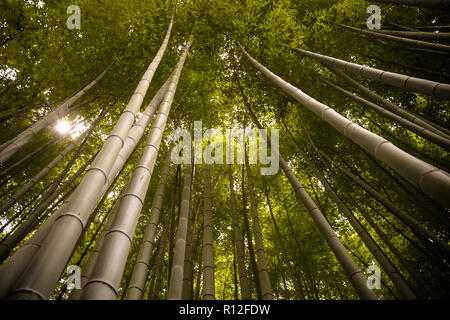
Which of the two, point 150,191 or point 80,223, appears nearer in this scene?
point 80,223

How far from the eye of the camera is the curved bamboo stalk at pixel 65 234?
2.64 feet

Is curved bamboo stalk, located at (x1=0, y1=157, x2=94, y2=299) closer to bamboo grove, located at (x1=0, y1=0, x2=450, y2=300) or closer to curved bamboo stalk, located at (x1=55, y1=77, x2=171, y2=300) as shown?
curved bamboo stalk, located at (x1=55, y1=77, x2=171, y2=300)

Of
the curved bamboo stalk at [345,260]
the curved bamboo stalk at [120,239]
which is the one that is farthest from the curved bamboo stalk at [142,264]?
the curved bamboo stalk at [345,260]

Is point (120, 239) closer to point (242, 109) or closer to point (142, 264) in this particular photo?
point (142, 264)

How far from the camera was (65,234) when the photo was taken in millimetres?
965

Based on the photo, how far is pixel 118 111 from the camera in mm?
5195

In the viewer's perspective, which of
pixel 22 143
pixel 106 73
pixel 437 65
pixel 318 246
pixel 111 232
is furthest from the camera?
pixel 318 246

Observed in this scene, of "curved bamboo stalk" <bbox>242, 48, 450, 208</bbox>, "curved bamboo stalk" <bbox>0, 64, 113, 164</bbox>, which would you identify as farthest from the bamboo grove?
"curved bamboo stalk" <bbox>242, 48, 450, 208</bbox>

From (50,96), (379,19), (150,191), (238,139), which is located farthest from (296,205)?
(50,96)

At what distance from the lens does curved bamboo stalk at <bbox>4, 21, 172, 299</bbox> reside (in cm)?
80
